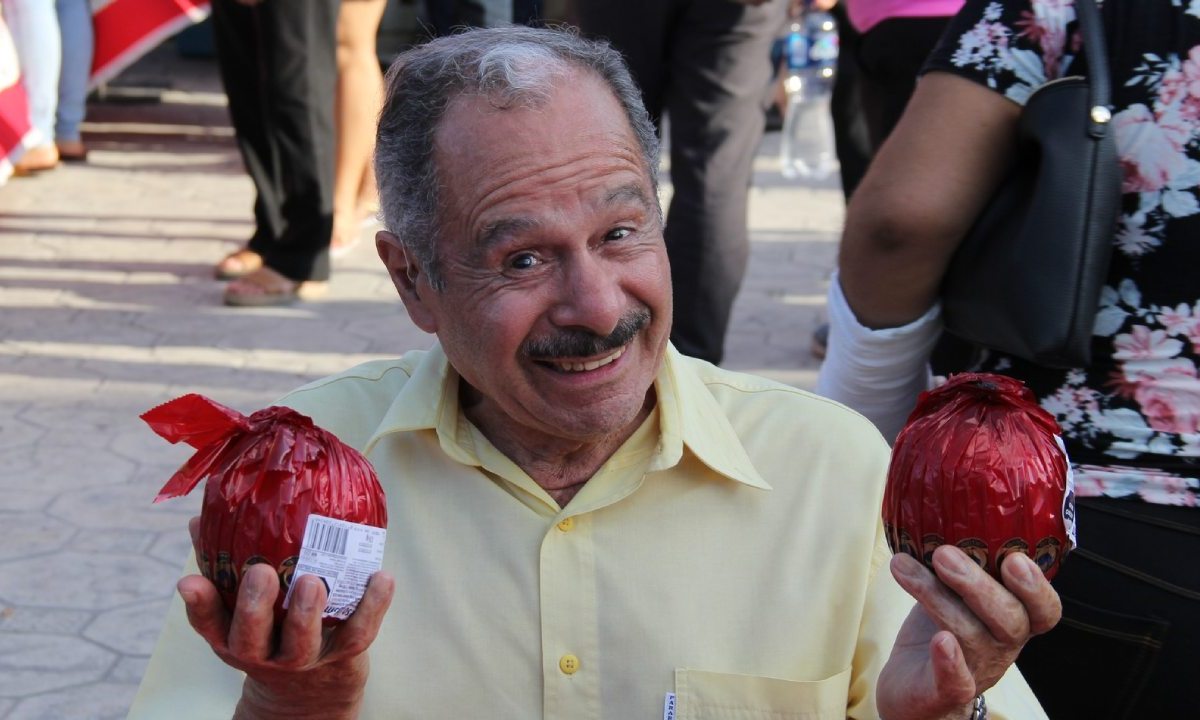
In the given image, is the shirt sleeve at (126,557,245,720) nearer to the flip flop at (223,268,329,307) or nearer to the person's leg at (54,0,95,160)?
the flip flop at (223,268,329,307)

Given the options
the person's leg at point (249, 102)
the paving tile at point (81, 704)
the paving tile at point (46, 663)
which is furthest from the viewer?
the person's leg at point (249, 102)

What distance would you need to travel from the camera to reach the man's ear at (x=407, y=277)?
2.17 metres

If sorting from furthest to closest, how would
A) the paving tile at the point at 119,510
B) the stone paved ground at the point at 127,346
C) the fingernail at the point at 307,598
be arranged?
the paving tile at the point at 119,510 → the stone paved ground at the point at 127,346 → the fingernail at the point at 307,598

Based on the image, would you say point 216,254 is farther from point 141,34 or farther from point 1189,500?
point 1189,500

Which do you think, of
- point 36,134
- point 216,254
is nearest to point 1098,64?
point 216,254

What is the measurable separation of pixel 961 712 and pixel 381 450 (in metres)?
0.86

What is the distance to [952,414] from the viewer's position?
1.77m

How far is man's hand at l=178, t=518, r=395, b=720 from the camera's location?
5.03 feet

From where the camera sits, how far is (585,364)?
1981 millimetres

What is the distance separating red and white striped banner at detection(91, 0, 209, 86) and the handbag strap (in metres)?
6.90

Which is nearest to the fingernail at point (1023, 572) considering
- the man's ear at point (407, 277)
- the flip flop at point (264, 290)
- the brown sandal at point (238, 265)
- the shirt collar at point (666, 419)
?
the shirt collar at point (666, 419)

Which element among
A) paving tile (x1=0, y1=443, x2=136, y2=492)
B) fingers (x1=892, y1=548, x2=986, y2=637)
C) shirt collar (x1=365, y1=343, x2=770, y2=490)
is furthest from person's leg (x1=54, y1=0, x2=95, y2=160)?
fingers (x1=892, y1=548, x2=986, y2=637)

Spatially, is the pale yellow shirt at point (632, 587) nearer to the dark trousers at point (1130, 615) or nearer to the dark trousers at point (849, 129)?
the dark trousers at point (1130, 615)

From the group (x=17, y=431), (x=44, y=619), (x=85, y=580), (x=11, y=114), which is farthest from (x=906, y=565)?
(x=11, y=114)
